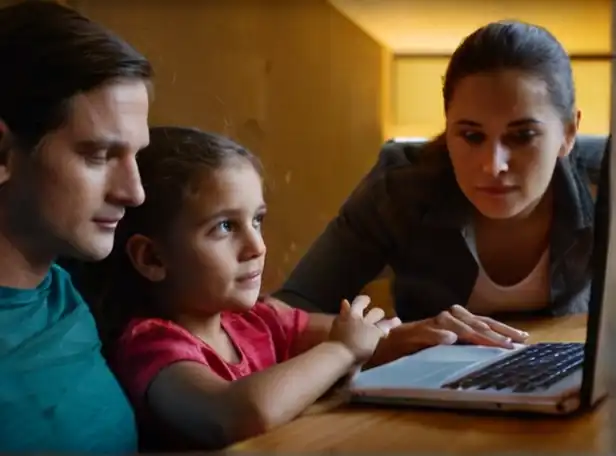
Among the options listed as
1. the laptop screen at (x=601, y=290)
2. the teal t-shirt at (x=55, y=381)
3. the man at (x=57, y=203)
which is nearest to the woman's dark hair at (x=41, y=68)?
the man at (x=57, y=203)

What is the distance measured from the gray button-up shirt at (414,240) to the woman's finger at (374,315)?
0.02 meters

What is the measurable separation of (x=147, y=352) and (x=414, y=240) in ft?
0.89

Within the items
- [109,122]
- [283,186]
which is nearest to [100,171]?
[109,122]

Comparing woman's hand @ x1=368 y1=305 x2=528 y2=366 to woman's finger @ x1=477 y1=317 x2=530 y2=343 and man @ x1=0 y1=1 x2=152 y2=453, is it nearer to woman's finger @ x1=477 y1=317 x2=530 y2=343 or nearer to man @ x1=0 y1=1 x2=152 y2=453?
woman's finger @ x1=477 y1=317 x2=530 y2=343

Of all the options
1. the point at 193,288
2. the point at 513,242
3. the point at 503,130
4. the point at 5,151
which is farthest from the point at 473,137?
Result: the point at 5,151

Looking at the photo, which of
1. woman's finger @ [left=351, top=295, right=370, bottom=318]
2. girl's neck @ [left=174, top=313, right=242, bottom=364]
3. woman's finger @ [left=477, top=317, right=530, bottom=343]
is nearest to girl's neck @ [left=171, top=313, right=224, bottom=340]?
girl's neck @ [left=174, top=313, right=242, bottom=364]

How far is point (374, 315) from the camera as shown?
2.55 ft

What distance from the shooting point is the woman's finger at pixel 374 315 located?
762 millimetres

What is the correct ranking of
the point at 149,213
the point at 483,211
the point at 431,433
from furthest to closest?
the point at 483,211, the point at 149,213, the point at 431,433

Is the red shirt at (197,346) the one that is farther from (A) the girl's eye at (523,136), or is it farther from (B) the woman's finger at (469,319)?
(A) the girl's eye at (523,136)

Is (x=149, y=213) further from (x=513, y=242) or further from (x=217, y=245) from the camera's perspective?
(x=513, y=242)

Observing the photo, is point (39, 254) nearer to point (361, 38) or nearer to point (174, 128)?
point (174, 128)

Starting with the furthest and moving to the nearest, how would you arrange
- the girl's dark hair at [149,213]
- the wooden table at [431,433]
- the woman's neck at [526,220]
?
the woman's neck at [526,220], the girl's dark hair at [149,213], the wooden table at [431,433]

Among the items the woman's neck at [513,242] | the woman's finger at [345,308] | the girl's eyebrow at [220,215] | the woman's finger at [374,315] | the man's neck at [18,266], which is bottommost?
the woman's finger at [374,315]
